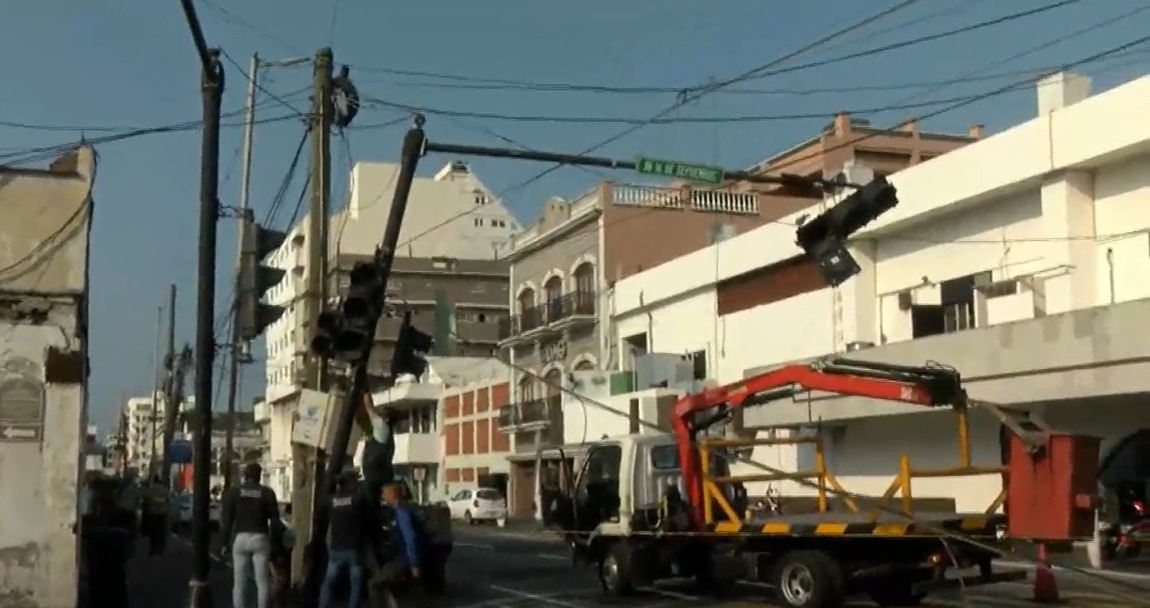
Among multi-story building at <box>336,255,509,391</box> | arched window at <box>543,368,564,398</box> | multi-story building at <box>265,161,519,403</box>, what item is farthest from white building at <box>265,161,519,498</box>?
arched window at <box>543,368,564,398</box>

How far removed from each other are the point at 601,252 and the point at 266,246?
34228mm

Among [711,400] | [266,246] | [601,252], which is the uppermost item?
[601,252]

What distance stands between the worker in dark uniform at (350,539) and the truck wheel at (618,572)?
4.95 metres

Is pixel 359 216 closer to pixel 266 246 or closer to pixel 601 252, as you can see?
pixel 601 252

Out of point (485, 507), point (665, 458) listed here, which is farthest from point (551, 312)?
point (665, 458)

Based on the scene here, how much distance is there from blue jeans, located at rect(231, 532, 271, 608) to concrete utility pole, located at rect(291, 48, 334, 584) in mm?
1648

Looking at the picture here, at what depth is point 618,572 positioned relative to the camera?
18.4 m

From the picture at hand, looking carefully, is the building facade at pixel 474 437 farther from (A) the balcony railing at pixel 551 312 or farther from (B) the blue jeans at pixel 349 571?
(B) the blue jeans at pixel 349 571

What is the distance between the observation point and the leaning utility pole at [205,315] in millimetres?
13938

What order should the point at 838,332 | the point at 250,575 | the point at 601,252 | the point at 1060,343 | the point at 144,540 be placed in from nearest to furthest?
the point at 250,575
the point at 1060,343
the point at 838,332
the point at 144,540
the point at 601,252

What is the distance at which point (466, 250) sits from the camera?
94.1 meters

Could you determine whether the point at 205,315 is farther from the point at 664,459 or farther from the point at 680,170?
the point at 664,459

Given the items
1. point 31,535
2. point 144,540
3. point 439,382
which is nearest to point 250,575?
point 31,535

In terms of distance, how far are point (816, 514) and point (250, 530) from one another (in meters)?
6.56
